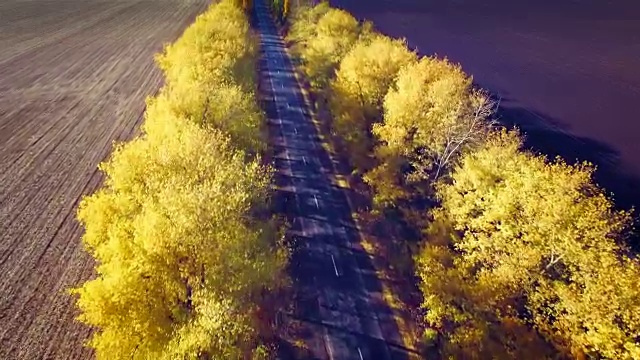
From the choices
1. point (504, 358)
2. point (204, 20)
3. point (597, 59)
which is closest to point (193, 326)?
point (504, 358)

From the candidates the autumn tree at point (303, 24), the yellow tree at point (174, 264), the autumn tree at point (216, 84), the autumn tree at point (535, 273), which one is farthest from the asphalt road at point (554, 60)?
the yellow tree at point (174, 264)

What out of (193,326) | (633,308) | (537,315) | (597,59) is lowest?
(537,315)

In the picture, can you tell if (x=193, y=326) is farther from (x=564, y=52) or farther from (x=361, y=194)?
(x=564, y=52)

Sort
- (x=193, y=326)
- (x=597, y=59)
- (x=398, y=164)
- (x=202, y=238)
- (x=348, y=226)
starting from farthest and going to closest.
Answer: (x=597, y=59)
(x=398, y=164)
(x=348, y=226)
(x=202, y=238)
(x=193, y=326)

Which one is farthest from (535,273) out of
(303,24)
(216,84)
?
(303,24)

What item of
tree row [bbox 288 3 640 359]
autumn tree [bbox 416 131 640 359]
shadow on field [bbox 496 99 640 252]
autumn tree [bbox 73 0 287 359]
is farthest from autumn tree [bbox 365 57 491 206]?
autumn tree [bbox 73 0 287 359]

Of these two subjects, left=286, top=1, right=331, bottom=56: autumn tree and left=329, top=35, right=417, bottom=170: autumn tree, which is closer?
left=329, top=35, right=417, bottom=170: autumn tree

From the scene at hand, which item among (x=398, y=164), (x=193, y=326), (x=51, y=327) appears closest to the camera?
(x=193, y=326)

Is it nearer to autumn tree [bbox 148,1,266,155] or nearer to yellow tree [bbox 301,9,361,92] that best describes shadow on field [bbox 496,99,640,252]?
yellow tree [bbox 301,9,361,92]
